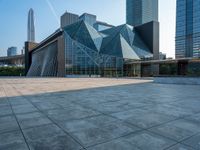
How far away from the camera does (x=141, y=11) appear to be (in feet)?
435

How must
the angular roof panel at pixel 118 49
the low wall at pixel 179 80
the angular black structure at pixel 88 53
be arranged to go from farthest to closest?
1. the angular roof panel at pixel 118 49
2. the angular black structure at pixel 88 53
3. the low wall at pixel 179 80

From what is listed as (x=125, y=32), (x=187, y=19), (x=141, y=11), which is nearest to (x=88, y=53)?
(x=125, y=32)

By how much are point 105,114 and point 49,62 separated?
5001 centimetres

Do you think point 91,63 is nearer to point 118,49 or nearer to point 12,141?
point 118,49

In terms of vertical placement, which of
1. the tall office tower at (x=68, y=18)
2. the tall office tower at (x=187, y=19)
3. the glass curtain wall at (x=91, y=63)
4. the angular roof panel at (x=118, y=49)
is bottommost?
the glass curtain wall at (x=91, y=63)

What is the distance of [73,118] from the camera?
485 centimetres

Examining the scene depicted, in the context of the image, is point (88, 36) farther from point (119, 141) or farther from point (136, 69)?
point (119, 141)

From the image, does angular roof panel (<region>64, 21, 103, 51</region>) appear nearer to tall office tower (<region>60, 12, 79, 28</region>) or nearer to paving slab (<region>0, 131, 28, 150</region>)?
paving slab (<region>0, 131, 28, 150</region>)

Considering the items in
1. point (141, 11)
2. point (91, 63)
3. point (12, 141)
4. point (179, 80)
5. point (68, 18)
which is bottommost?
point (12, 141)

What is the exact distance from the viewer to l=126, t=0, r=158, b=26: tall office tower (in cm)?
13190

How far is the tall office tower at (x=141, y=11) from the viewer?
131900 millimetres

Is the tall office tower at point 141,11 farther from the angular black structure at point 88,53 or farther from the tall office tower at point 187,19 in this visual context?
the angular black structure at point 88,53

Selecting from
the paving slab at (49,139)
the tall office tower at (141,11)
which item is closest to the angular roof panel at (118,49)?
the paving slab at (49,139)

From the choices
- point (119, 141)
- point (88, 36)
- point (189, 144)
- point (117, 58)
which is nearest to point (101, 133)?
point (119, 141)
